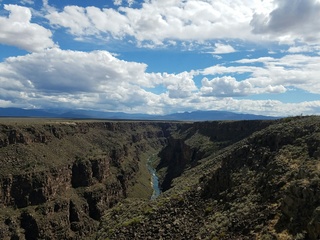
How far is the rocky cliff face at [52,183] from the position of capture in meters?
92.2

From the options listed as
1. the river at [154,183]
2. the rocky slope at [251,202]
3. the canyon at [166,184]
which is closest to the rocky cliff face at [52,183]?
the canyon at [166,184]

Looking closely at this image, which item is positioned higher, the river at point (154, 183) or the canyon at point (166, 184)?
the canyon at point (166, 184)

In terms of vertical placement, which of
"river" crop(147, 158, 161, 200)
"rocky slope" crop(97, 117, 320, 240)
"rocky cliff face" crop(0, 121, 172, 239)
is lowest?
"river" crop(147, 158, 161, 200)

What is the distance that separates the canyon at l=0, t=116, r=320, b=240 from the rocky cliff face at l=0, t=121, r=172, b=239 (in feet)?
0.95

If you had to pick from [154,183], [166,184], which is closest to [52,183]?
[166,184]

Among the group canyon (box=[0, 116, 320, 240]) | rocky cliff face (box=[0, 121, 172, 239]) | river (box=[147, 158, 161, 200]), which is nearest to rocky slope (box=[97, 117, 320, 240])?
canyon (box=[0, 116, 320, 240])

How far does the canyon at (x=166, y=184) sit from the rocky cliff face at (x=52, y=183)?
0.29 metres

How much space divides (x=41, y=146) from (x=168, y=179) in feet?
190

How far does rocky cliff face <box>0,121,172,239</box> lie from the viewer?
9221cm

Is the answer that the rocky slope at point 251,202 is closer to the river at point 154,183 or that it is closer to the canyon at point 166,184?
the canyon at point 166,184

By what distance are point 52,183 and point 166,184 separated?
54870 millimetres

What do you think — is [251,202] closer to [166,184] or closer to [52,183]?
[52,183]

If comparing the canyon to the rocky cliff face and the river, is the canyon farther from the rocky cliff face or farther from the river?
the river

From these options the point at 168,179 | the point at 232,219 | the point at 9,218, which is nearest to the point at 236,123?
the point at 168,179
